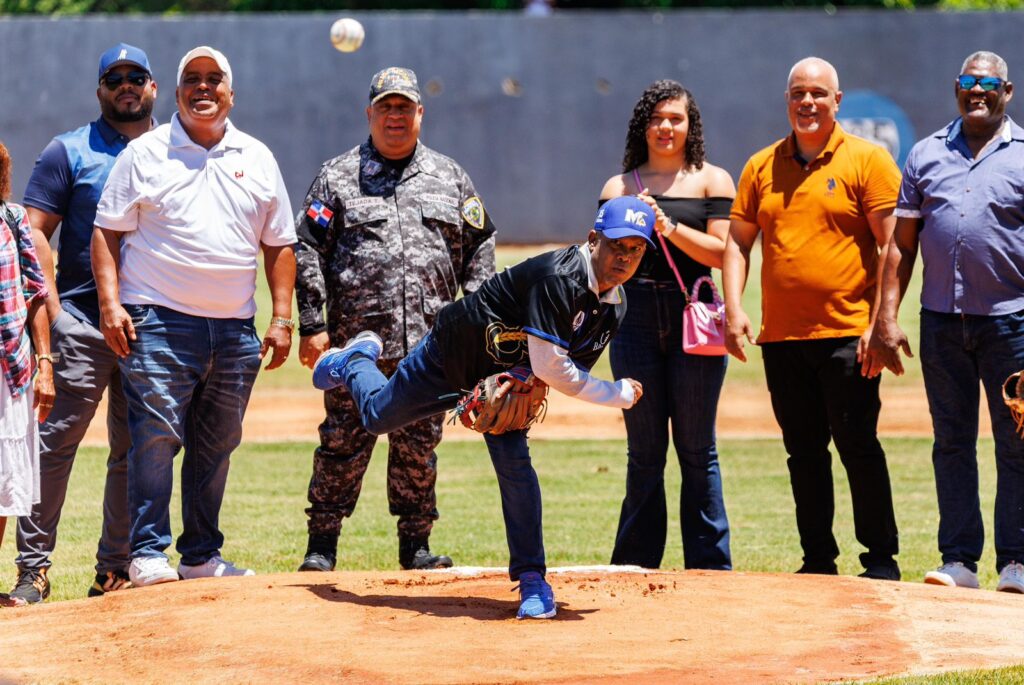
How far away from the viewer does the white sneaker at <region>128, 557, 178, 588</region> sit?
6.80m

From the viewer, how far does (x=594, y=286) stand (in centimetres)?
593

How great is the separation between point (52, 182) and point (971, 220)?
14.7ft

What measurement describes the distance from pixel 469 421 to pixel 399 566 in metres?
2.67

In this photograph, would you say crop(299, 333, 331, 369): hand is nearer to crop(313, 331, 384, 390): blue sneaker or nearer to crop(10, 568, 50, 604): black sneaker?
crop(313, 331, 384, 390): blue sneaker

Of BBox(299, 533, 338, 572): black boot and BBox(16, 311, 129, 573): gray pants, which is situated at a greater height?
BBox(16, 311, 129, 573): gray pants

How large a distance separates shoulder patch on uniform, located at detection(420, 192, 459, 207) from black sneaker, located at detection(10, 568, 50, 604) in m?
2.66

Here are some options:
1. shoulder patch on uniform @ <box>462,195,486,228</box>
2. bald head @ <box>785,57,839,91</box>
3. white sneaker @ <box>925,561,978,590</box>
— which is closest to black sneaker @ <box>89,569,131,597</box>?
shoulder patch on uniform @ <box>462,195,486,228</box>

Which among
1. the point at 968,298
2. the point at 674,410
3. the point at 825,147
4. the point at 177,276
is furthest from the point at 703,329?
the point at 177,276

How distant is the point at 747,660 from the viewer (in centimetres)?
545

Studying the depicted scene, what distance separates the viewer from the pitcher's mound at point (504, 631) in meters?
5.29

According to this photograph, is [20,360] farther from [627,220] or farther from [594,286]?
[627,220]

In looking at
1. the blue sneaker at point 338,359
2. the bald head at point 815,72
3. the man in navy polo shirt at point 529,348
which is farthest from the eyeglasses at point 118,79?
the bald head at point 815,72

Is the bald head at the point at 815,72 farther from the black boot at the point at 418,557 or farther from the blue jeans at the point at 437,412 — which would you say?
the black boot at the point at 418,557

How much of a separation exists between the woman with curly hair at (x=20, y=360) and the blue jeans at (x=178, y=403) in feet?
1.30
